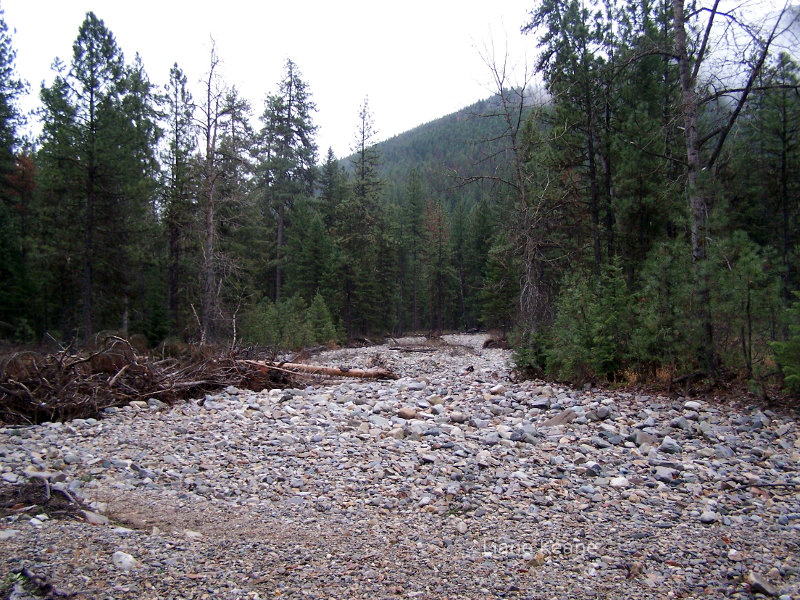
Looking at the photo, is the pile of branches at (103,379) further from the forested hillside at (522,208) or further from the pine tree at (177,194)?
the pine tree at (177,194)

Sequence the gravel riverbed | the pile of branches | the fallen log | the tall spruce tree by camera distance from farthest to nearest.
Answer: the tall spruce tree, the fallen log, the pile of branches, the gravel riverbed

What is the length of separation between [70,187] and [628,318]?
20277 millimetres

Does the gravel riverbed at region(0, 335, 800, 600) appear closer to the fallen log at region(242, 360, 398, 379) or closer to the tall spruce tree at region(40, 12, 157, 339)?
the fallen log at region(242, 360, 398, 379)

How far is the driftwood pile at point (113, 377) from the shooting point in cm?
733

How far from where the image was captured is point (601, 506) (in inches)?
168

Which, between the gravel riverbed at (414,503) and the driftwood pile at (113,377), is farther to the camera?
the driftwood pile at (113,377)

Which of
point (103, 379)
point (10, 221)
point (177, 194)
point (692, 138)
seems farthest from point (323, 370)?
point (10, 221)

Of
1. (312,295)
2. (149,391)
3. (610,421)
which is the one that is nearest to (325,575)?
(610,421)

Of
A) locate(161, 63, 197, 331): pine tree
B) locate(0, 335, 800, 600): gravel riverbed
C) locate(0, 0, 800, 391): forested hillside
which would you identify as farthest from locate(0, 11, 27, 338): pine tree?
locate(0, 335, 800, 600): gravel riverbed

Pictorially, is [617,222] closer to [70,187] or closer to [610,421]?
[610,421]

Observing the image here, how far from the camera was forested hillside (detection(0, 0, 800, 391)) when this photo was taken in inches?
311

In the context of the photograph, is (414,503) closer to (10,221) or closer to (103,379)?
(103,379)

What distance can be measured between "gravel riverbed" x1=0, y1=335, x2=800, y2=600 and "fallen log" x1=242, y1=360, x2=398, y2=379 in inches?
118

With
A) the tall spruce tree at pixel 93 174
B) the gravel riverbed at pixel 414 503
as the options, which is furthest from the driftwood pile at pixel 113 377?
the tall spruce tree at pixel 93 174
